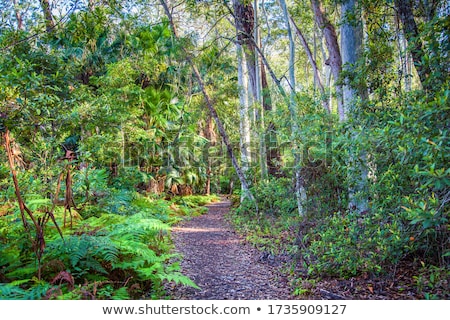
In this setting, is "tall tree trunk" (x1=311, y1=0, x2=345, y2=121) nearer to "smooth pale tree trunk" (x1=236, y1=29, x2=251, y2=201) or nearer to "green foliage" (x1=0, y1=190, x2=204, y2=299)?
"green foliage" (x1=0, y1=190, x2=204, y2=299)

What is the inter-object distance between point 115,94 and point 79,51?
2.55 metres

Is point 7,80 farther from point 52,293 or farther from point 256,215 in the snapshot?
point 256,215

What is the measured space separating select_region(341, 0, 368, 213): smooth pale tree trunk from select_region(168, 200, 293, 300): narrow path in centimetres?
147

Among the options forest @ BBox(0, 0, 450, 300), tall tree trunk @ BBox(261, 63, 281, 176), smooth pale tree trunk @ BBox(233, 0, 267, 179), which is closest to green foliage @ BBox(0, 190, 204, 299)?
forest @ BBox(0, 0, 450, 300)

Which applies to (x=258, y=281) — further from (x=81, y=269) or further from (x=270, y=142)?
(x=270, y=142)

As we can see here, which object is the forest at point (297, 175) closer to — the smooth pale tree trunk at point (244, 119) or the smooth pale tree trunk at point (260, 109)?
the smooth pale tree trunk at point (260, 109)

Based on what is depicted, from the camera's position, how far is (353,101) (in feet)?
15.2

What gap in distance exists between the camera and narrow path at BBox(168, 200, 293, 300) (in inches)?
148

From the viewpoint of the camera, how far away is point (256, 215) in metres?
9.12

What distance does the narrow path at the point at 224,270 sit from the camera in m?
3.77

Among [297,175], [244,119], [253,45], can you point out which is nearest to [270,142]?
[244,119]

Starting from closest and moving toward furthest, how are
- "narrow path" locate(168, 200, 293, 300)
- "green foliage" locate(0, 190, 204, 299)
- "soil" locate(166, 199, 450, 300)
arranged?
"green foliage" locate(0, 190, 204, 299) → "soil" locate(166, 199, 450, 300) → "narrow path" locate(168, 200, 293, 300)

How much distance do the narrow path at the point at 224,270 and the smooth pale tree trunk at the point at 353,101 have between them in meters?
1.47
